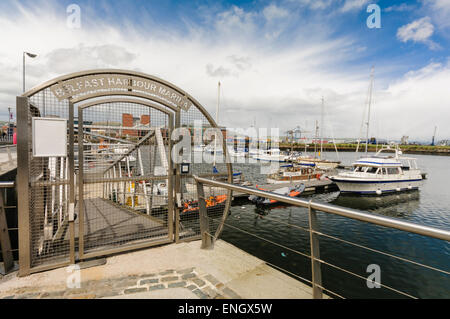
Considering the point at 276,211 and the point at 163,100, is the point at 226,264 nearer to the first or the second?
the point at 163,100

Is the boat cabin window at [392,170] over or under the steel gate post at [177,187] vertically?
under

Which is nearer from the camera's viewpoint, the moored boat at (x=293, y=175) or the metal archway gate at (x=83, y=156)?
the metal archway gate at (x=83, y=156)

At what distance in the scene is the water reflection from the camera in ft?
63.6

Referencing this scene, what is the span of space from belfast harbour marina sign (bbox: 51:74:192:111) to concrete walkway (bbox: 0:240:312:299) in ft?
7.67

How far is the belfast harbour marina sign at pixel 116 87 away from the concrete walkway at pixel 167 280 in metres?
2.34

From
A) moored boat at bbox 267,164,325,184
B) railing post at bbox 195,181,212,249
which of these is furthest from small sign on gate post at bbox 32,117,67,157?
moored boat at bbox 267,164,325,184

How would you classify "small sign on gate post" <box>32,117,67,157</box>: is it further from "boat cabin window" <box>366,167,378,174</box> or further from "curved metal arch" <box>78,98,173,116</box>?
"boat cabin window" <box>366,167,378,174</box>

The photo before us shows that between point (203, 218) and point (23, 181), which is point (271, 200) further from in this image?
point (23, 181)

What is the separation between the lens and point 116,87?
354cm

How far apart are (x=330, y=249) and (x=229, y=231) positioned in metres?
5.09

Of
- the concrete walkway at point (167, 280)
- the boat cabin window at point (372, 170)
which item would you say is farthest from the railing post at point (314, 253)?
the boat cabin window at point (372, 170)

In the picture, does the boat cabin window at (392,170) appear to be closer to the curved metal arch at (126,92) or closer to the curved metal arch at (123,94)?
the curved metal arch at (126,92)

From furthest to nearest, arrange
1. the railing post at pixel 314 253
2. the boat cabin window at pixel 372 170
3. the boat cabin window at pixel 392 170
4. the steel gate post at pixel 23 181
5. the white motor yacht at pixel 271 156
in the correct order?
the white motor yacht at pixel 271 156 → the boat cabin window at pixel 392 170 → the boat cabin window at pixel 372 170 → the steel gate post at pixel 23 181 → the railing post at pixel 314 253

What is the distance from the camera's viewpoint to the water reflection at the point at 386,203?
63.6ft
